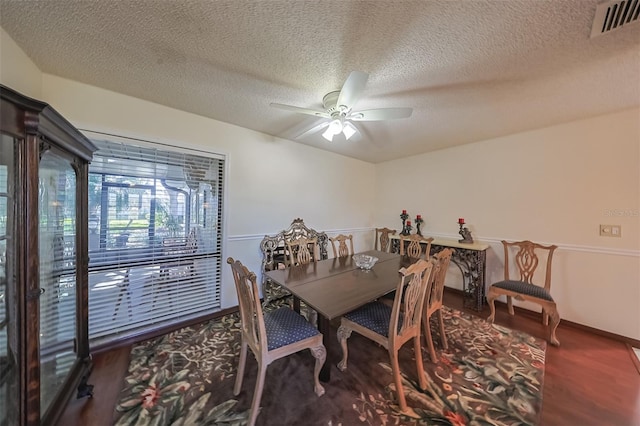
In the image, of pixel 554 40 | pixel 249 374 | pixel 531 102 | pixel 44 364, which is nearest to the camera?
pixel 44 364

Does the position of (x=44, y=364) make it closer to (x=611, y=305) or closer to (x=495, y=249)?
(x=495, y=249)

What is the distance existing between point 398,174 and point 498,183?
5.37 ft

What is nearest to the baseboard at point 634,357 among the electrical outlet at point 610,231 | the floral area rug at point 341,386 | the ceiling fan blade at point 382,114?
the floral area rug at point 341,386

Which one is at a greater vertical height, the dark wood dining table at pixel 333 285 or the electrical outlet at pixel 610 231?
the electrical outlet at pixel 610 231

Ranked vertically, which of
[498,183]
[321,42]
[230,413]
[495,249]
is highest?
[321,42]

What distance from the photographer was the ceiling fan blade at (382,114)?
182cm

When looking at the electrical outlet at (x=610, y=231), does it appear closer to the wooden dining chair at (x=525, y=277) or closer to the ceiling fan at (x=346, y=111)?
the wooden dining chair at (x=525, y=277)

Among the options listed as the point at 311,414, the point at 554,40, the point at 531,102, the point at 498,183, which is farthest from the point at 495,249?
the point at 311,414

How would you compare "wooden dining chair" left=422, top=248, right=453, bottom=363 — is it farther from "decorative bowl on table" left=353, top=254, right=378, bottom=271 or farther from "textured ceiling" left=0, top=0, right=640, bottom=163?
"textured ceiling" left=0, top=0, right=640, bottom=163

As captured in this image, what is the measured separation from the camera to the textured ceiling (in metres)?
1.22

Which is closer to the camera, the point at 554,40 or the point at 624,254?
the point at 554,40

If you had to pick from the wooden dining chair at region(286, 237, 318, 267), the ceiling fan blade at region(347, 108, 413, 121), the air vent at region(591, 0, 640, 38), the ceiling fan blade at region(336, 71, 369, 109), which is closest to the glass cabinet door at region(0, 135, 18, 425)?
the ceiling fan blade at region(336, 71, 369, 109)

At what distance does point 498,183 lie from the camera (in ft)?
10.5

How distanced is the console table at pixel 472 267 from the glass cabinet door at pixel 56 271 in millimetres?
3998
